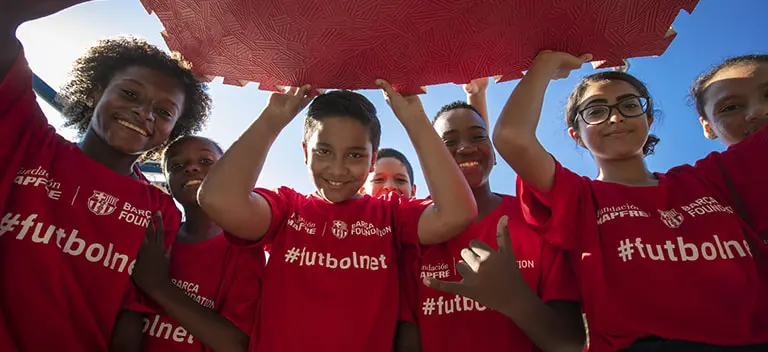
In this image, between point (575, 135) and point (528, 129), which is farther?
point (575, 135)

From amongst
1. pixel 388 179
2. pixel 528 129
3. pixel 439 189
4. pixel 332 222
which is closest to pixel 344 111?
pixel 332 222

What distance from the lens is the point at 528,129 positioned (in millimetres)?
1674

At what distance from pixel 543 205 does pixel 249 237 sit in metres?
1.23

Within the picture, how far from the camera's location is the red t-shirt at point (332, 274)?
178 centimetres

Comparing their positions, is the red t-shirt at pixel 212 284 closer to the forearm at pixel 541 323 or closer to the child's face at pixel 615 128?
the forearm at pixel 541 323

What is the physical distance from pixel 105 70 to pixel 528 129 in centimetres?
232

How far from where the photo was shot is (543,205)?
1817 mm

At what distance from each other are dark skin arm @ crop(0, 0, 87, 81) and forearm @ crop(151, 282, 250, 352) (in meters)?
1.04

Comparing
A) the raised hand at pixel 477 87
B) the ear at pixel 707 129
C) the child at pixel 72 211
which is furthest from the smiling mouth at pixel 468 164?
the child at pixel 72 211

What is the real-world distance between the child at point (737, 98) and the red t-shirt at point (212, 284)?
A: 2.32 metres

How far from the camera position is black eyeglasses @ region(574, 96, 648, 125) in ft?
6.44

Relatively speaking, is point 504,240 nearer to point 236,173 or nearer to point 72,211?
point 236,173

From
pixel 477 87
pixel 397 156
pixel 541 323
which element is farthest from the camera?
pixel 397 156

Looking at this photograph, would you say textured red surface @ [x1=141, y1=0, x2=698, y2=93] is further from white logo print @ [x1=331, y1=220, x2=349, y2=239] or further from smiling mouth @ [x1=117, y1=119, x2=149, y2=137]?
white logo print @ [x1=331, y1=220, x2=349, y2=239]
